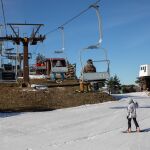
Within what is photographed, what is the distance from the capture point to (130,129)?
66.3ft

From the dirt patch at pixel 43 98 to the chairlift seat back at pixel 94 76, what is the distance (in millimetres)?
5256

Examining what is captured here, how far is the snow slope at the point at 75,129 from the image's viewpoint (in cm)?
1716

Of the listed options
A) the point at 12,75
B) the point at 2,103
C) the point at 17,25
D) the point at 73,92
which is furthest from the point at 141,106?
the point at 17,25

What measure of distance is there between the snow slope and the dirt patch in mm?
1940

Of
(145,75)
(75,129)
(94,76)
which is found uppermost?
(145,75)

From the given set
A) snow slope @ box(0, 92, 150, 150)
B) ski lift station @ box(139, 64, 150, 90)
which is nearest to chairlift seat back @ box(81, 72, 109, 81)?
snow slope @ box(0, 92, 150, 150)

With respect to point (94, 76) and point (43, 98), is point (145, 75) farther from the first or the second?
point (94, 76)

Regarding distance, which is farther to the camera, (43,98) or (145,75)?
(145,75)

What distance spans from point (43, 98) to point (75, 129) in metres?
12.1

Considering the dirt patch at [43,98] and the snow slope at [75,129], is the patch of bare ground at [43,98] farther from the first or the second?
the snow slope at [75,129]

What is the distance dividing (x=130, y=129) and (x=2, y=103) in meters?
13.6

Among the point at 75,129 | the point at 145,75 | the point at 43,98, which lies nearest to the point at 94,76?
the point at 75,129

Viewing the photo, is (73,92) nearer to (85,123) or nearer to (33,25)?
(33,25)

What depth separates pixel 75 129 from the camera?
21.4 m
